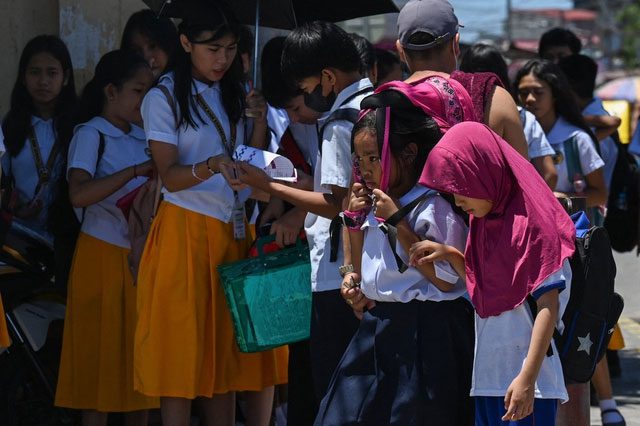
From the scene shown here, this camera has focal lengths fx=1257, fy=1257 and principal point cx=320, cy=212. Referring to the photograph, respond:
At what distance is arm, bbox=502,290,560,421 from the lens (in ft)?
12.5

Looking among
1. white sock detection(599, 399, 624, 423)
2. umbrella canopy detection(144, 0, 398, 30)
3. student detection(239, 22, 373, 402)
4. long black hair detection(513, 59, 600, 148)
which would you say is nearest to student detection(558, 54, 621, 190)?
long black hair detection(513, 59, 600, 148)

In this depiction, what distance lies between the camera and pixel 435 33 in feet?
14.9

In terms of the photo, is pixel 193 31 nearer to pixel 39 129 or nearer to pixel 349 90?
pixel 349 90

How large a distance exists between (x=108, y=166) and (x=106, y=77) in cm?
43

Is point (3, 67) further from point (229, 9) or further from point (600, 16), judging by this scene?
point (600, 16)

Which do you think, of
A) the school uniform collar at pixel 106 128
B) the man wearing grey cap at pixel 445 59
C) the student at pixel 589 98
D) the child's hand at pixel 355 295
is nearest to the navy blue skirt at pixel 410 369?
the child's hand at pixel 355 295

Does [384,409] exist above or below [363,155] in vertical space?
below

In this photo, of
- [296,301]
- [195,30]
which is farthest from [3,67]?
[296,301]

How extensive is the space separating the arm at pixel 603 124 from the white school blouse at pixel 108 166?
3.14 meters

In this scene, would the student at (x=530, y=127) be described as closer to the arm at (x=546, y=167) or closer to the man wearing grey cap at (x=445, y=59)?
the arm at (x=546, y=167)

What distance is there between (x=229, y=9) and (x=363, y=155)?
4.56ft

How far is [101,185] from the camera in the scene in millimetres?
5641

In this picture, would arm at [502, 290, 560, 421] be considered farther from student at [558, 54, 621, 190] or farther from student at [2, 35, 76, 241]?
student at [558, 54, 621, 190]

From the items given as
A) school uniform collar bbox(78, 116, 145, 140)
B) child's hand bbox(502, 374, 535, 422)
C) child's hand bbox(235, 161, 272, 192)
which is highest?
school uniform collar bbox(78, 116, 145, 140)
